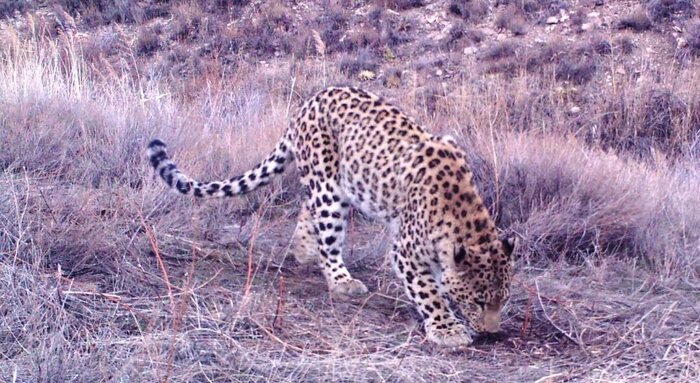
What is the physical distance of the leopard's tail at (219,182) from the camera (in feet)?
20.2

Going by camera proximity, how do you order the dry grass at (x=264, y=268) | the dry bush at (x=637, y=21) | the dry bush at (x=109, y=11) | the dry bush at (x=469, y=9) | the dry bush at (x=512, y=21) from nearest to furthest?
1. the dry grass at (x=264, y=268)
2. the dry bush at (x=637, y=21)
3. the dry bush at (x=512, y=21)
4. the dry bush at (x=469, y=9)
5. the dry bush at (x=109, y=11)

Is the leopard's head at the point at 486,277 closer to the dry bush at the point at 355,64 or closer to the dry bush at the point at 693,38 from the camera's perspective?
the dry bush at the point at 355,64

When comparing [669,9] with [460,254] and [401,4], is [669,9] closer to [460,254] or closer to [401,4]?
[401,4]

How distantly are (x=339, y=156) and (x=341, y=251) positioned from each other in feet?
1.89

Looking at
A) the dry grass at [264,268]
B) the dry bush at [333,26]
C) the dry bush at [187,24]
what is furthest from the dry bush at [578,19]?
the dry grass at [264,268]

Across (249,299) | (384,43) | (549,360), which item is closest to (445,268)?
(549,360)

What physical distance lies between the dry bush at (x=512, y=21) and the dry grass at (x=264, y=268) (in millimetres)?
10544

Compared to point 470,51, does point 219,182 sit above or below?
above

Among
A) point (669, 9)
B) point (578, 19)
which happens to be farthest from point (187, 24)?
point (669, 9)

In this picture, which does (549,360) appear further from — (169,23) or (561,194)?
(169,23)

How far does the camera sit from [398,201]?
5559mm

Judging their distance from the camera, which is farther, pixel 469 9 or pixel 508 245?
pixel 469 9

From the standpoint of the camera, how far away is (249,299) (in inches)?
196

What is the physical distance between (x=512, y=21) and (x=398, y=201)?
15118 mm
